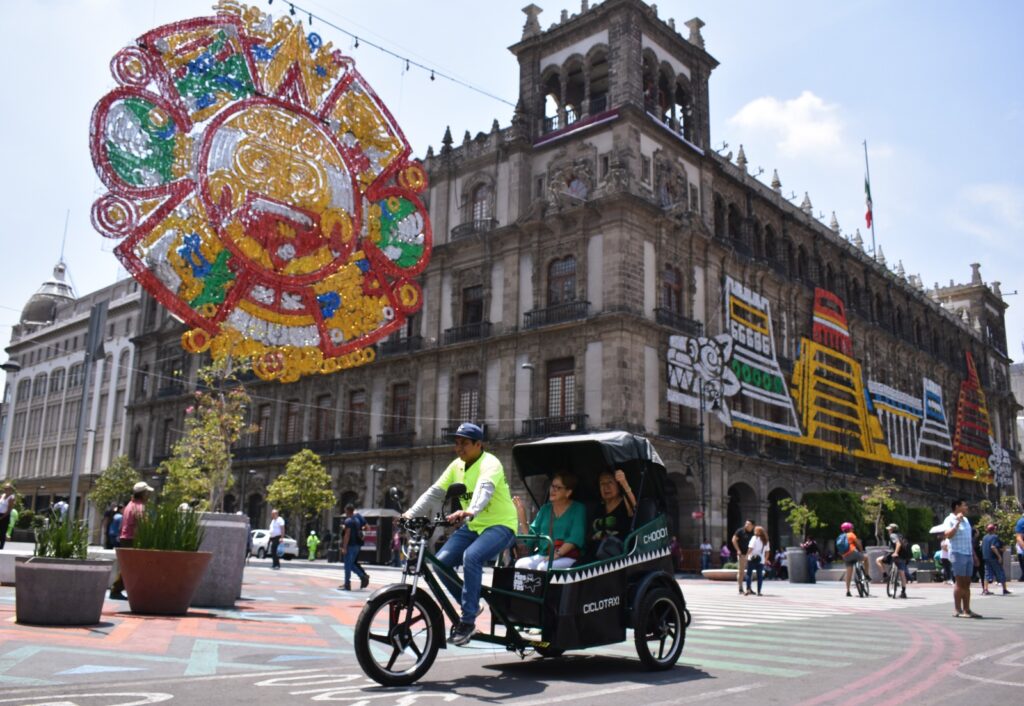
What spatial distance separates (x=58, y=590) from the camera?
8242 mm

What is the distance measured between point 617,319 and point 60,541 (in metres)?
24.4

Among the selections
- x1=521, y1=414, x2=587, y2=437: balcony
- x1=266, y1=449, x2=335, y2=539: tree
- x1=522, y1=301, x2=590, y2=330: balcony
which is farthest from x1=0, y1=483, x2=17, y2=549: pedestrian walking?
x1=522, y1=301, x2=590, y2=330: balcony

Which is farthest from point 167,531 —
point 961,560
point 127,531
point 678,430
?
point 678,430

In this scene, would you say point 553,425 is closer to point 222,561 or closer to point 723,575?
point 723,575

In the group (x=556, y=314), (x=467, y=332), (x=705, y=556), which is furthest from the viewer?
(x=467, y=332)

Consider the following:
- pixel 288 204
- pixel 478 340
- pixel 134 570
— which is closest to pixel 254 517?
pixel 478 340

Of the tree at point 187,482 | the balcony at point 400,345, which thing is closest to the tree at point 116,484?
the tree at point 187,482

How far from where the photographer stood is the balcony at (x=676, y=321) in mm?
33094

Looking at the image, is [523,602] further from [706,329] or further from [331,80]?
[706,329]

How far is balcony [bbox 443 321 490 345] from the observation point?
1404 inches

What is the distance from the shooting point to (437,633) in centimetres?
598

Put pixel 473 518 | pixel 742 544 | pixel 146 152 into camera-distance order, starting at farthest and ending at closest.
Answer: pixel 742 544 < pixel 146 152 < pixel 473 518

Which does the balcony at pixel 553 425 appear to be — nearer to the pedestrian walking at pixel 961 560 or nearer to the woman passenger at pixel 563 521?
the pedestrian walking at pixel 961 560

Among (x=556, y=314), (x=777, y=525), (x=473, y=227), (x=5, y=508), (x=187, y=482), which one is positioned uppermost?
(x=473, y=227)
